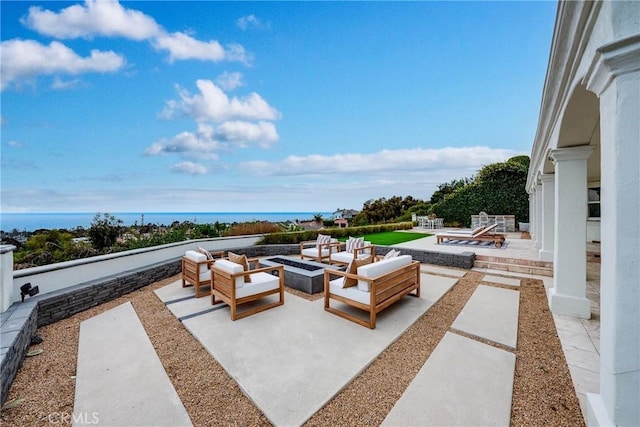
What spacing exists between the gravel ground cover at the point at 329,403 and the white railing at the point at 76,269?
31.1 inches

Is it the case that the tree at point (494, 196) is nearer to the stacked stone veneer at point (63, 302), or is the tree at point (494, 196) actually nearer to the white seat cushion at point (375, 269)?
the stacked stone veneer at point (63, 302)

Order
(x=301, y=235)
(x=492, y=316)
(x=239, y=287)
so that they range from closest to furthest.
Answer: (x=492, y=316) → (x=239, y=287) → (x=301, y=235)

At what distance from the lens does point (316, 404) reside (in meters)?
2.21

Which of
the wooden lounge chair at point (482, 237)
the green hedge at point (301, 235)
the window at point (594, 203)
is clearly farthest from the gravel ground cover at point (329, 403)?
the window at point (594, 203)

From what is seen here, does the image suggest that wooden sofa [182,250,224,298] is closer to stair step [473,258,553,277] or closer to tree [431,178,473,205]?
stair step [473,258,553,277]

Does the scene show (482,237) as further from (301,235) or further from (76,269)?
(76,269)

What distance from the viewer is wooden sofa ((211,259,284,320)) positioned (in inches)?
161

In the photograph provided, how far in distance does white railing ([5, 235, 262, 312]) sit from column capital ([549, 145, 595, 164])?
27.4 feet

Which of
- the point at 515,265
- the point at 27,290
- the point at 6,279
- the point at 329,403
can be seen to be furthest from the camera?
the point at 515,265

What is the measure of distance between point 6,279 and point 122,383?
110 inches

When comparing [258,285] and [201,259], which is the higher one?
[201,259]

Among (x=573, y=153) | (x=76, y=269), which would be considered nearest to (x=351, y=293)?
(x=573, y=153)

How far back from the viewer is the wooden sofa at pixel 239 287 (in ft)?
13.4

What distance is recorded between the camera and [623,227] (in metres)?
1.61
